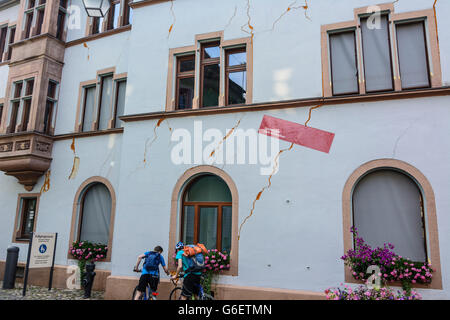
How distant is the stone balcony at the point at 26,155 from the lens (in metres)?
11.3

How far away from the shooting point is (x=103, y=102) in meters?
11.8

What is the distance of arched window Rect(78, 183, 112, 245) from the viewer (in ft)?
35.6

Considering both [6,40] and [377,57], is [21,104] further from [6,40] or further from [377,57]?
[377,57]

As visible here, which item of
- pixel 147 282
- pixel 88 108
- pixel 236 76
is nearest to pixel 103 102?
pixel 88 108

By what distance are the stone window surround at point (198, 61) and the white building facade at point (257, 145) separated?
0.03 metres

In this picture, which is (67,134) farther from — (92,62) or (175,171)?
(175,171)

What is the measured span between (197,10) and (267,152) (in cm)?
455

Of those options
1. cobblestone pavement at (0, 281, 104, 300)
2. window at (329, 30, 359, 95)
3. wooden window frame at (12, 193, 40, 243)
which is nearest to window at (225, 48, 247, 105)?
window at (329, 30, 359, 95)

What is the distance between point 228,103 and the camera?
9.04m

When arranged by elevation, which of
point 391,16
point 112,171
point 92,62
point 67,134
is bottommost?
point 112,171

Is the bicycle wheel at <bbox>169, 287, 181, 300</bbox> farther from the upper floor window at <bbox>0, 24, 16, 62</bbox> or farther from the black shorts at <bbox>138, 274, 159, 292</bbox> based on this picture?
the upper floor window at <bbox>0, 24, 16, 62</bbox>

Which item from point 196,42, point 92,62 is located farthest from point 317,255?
point 92,62

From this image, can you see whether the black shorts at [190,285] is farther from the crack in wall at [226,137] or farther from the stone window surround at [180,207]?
the crack in wall at [226,137]

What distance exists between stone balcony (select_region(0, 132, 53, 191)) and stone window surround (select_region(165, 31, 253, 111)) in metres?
4.93
